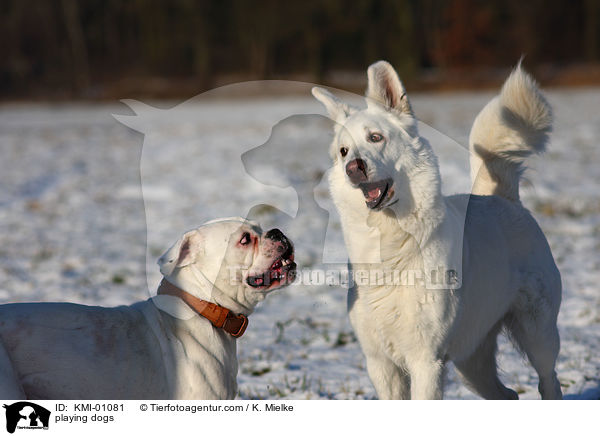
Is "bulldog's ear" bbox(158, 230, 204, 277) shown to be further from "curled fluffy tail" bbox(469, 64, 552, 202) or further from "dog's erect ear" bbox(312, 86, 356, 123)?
"curled fluffy tail" bbox(469, 64, 552, 202)

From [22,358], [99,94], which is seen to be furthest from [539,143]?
[99,94]

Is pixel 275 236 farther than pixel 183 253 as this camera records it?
Yes

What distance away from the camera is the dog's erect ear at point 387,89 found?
13.0ft

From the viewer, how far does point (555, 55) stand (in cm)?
3703

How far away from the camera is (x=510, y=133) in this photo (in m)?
4.76

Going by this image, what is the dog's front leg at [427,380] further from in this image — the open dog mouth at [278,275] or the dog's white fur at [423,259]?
the open dog mouth at [278,275]

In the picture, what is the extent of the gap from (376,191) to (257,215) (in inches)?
270

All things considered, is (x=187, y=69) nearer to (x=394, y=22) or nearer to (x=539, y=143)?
(x=394, y=22)

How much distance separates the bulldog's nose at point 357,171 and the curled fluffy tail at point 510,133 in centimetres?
141

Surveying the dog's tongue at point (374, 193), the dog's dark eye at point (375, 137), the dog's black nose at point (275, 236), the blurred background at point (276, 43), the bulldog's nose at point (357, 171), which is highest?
the blurred background at point (276, 43)

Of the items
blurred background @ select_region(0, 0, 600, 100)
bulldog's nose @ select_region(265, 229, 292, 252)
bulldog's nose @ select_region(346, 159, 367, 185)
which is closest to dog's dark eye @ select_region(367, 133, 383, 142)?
bulldog's nose @ select_region(346, 159, 367, 185)

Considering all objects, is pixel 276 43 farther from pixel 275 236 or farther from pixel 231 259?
pixel 231 259
